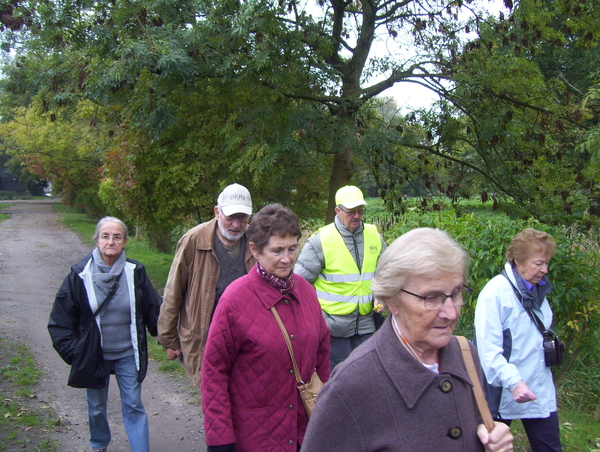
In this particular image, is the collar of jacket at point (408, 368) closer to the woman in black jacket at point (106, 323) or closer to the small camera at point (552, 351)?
the small camera at point (552, 351)

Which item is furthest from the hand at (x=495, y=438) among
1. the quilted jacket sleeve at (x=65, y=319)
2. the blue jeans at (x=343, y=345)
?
the quilted jacket sleeve at (x=65, y=319)

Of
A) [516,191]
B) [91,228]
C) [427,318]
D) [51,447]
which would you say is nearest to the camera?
[427,318]

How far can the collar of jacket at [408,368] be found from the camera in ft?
5.86

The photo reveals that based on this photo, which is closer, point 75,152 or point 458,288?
point 458,288

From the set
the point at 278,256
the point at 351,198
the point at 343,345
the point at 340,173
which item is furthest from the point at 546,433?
the point at 340,173

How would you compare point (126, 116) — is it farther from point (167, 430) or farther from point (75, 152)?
point (75, 152)

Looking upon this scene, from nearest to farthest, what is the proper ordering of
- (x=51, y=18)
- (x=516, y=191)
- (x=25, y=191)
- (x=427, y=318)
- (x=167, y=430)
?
(x=427, y=318) < (x=167, y=430) < (x=51, y=18) < (x=516, y=191) < (x=25, y=191)

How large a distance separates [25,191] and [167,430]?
75.0 meters

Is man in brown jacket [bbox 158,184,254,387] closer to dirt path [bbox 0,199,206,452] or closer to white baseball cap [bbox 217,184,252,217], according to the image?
white baseball cap [bbox 217,184,252,217]

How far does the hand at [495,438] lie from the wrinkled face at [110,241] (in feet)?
10.9

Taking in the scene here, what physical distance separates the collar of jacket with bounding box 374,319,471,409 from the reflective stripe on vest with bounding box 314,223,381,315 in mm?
2793

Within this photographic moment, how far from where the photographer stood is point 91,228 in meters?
30.2

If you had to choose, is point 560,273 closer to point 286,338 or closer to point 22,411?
point 286,338

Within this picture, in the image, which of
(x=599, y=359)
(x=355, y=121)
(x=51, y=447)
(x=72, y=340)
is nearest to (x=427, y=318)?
(x=72, y=340)
